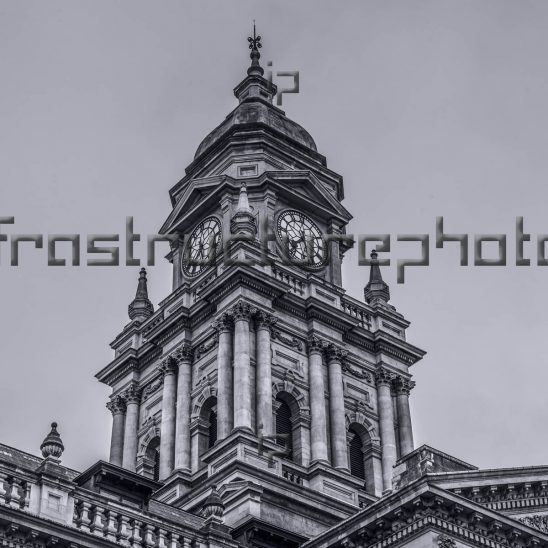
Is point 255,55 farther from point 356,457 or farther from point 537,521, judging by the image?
point 537,521

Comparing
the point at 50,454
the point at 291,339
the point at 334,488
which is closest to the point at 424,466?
the point at 50,454

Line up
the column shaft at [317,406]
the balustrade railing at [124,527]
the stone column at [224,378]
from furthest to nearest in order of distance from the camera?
1. the column shaft at [317,406]
2. the stone column at [224,378]
3. the balustrade railing at [124,527]

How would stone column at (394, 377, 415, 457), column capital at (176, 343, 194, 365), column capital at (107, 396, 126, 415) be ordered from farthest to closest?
column capital at (107, 396, 126, 415), stone column at (394, 377, 415, 457), column capital at (176, 343, 194, 365)

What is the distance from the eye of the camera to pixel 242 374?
171 feet

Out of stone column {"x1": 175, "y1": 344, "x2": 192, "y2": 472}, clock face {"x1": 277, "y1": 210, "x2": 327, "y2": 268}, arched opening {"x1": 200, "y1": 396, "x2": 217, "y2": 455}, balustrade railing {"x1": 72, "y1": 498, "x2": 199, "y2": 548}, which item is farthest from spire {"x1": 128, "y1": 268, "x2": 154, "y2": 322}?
balustrade railing {"x1": 72, "y1": 498, "x2": 199, "y2": 548}

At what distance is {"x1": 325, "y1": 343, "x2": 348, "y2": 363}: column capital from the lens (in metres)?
56.2

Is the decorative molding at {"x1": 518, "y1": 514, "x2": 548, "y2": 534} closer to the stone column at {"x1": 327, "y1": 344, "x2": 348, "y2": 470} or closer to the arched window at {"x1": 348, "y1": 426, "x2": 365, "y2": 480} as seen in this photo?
the stone column at {"x1": 327, "y1": 344, "x2": 348, "y2": 470}

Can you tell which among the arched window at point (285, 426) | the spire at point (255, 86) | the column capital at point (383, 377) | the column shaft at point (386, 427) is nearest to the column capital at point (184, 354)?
the arched window at point (285, 426)

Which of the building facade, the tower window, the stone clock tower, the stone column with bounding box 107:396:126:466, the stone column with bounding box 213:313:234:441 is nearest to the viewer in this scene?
the building facade

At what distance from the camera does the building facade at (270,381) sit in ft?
124

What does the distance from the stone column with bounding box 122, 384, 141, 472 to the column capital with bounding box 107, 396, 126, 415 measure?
15.1 inches

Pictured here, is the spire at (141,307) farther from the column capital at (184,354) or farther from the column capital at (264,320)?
the column capital at (264,320)

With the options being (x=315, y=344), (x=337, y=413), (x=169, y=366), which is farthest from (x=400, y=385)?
(x=169, y=366)

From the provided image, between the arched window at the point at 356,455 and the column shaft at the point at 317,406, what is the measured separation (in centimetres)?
279
